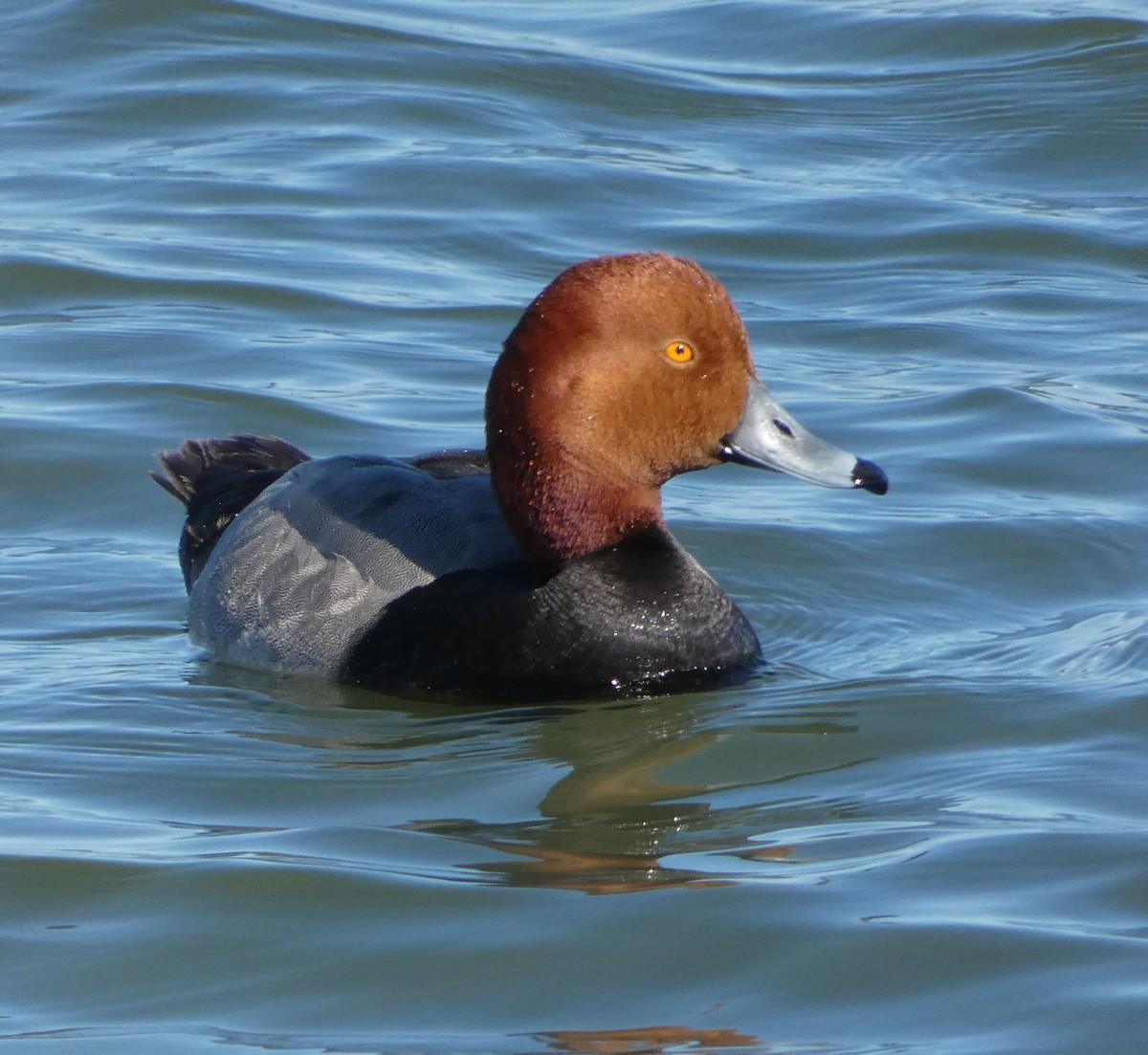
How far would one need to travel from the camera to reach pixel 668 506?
280 inches

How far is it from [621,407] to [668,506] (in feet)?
6.35

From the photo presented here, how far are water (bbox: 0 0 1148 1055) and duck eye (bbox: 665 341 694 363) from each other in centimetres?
82

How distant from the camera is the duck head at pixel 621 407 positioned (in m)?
5.12

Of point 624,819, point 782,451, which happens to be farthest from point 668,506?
point 624,819

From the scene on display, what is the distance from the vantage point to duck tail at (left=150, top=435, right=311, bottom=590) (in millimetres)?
6328

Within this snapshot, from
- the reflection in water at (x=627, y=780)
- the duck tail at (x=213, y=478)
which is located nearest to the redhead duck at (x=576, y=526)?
the reflection in water at (x=627, y=780)

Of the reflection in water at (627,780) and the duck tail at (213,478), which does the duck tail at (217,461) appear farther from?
the reflection in water at (627,780)

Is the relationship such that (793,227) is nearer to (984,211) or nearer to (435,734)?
(984,211)

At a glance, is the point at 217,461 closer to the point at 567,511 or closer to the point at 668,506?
the point at 668,506

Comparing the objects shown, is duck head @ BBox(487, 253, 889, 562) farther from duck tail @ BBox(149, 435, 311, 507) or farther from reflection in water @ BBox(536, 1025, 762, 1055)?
reflection in water @ BBox(536, 1025, 762, 1055)

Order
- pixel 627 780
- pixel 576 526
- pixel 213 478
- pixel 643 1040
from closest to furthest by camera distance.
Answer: pixel 643 1040 → pixel 627 780 → pixel 576 526 → pixel 213 478

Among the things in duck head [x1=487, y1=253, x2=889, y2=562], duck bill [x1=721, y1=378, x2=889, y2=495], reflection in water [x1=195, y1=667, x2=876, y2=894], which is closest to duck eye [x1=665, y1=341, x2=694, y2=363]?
duck head [x1=487, y1=253, x2=889, y2=562]

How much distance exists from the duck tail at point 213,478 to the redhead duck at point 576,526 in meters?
0.75

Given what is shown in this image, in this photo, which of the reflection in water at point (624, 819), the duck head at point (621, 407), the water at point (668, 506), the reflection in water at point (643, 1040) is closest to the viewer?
the reflection in water at point (643, 1040)
